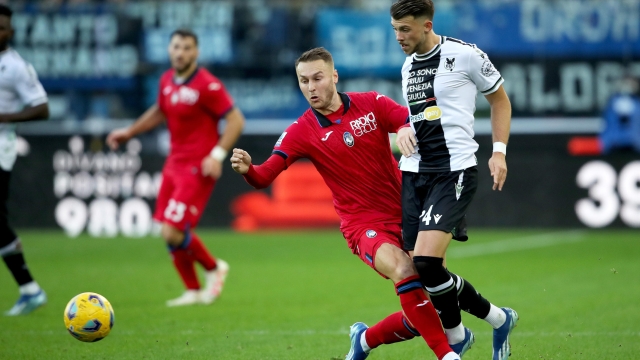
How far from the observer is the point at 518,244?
1459 centimetres

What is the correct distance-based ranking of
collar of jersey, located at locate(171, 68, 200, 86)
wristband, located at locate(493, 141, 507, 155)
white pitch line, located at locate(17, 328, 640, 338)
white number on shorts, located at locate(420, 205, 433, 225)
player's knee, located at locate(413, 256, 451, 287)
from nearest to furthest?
player's knee, located at locate(413, 256, 451, 287)
white number on shorts, located at locate(420, 205, 433, 225)
wristband, located at locate(493, 141, 507, 155)
white pitch line, located at locate(17, 328, 640, 338)
collar of jersey, located at locate(171, 68, 200, 86)

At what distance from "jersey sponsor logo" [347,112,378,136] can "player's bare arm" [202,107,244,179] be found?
11.3 ft

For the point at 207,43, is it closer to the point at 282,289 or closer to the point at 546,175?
the point at 546,175

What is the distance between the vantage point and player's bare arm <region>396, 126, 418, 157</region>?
220 inches

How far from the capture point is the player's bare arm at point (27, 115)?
840 centimetres

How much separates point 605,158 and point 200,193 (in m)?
9.02

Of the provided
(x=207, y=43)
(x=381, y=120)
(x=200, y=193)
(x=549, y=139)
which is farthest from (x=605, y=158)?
(x=381, y=120)

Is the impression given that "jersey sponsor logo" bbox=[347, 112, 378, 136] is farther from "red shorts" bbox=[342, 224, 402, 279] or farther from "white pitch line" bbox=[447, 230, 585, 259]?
"white pitch line" bbox=[447, 230, 585, 259]

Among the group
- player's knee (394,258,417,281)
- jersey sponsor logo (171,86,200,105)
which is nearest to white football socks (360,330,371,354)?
player's knee (394,258,417,281)

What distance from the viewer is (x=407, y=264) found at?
563cm

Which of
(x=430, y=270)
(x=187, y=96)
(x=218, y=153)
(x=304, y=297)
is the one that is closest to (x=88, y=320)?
(x=430, y=270)

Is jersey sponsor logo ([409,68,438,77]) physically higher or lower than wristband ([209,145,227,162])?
higher

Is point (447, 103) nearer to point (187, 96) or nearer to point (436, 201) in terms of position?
point (436, 201)

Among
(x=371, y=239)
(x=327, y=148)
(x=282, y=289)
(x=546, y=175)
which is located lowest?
(x=546, y=175)
